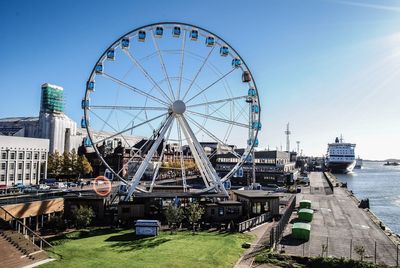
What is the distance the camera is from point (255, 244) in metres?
33.2

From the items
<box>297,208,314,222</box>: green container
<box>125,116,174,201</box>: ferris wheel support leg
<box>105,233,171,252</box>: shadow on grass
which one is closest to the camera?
<box>105,233,171,252</box>: shadow on grass

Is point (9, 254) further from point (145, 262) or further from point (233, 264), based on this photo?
point (233, 264)

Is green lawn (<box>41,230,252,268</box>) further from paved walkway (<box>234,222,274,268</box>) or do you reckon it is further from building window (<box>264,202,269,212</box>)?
building window (<box>264,202,269,212</box>)

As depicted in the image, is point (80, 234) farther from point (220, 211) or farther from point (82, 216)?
point (220, 211)

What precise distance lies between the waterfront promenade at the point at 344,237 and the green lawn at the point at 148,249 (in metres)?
5.73

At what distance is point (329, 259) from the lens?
1090 inches

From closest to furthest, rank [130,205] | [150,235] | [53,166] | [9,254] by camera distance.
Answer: [9,254] < [150,235] < [130,205] < [53,166]

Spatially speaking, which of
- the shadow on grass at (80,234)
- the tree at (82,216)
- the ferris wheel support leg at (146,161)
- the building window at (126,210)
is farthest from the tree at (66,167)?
the shadow on grass at (80,234)

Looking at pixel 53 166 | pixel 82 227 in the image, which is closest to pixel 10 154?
pixel 53 166

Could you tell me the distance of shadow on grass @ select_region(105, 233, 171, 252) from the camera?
103ft

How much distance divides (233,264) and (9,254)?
56.1ft

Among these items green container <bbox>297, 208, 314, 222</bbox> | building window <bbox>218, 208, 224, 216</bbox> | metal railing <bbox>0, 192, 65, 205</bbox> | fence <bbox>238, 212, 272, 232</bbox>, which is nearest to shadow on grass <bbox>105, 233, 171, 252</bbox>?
fence <bbox>238, 212, 272, 232</bbox>

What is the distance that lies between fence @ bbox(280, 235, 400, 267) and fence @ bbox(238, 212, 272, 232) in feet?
17.4

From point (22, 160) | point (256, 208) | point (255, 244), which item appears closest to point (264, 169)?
point (256, 208)
